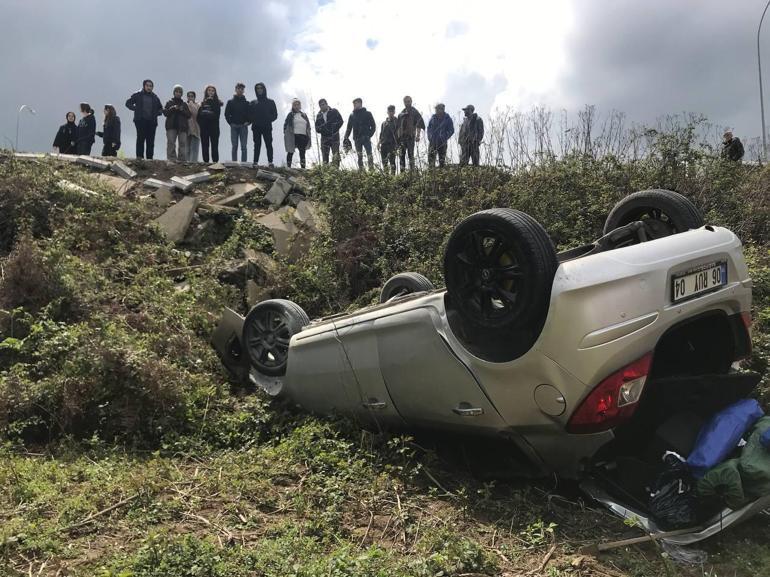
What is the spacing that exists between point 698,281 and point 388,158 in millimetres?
8575

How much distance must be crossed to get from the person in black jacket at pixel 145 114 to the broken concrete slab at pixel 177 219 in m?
3.06

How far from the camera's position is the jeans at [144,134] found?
11.2 m

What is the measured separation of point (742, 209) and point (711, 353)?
22.3ft

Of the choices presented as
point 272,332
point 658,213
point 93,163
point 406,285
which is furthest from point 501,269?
point 93,163

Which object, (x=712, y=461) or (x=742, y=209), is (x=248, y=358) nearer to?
(x=712, y=461)

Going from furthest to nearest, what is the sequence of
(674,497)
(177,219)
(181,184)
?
(181,184), (177,219), (674,497)

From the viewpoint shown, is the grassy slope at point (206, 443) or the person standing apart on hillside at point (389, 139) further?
the person standing apart on hillside at point (389, 139)

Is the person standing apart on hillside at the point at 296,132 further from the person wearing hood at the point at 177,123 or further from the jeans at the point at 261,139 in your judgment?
the person wearing hood at the point at 177,123

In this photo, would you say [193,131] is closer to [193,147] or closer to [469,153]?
[193,147]

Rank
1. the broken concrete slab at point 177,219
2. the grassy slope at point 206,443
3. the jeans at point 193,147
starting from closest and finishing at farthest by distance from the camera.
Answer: the grassy slope at point 206,443 → the broken concrete slab at point 177,219 → the jeans at point 193,147

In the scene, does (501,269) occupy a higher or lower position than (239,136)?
lower

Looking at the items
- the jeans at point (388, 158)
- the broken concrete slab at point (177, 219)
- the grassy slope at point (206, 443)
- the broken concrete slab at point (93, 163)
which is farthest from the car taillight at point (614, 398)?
the broken concrete slab at point (93, 163)

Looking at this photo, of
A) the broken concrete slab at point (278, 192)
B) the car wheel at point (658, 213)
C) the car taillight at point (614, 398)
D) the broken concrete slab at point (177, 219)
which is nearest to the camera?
the car taillight at point (614, 398)

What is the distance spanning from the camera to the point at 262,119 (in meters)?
11.5
